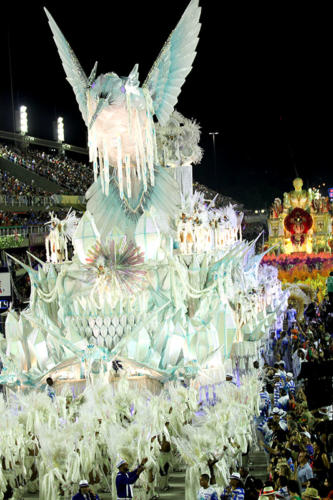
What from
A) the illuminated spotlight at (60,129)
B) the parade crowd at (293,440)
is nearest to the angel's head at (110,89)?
the parade crowd at (293,440)

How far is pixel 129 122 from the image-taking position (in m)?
20.0

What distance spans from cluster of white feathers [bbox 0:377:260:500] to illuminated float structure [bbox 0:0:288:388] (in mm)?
4220

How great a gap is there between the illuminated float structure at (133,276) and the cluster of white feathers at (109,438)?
4220mm

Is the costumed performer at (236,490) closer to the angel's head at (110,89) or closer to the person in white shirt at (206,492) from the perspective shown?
the person in white shirt at (206,492)

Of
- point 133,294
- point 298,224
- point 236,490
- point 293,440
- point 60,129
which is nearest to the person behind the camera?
point 236,490

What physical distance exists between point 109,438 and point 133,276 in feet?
25.3

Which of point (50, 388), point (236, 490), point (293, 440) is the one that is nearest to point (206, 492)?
point (236, 490)

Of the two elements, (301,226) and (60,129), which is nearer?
(301,226)

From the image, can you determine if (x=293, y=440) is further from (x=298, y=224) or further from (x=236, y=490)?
(x=298, y=224)

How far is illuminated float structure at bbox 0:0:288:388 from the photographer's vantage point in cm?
1895

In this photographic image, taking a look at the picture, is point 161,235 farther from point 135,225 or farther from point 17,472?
point 17,472

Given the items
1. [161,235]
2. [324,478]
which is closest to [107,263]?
[161,235]

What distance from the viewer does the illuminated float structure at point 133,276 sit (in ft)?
62.2

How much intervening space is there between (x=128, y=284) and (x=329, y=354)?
523cm
